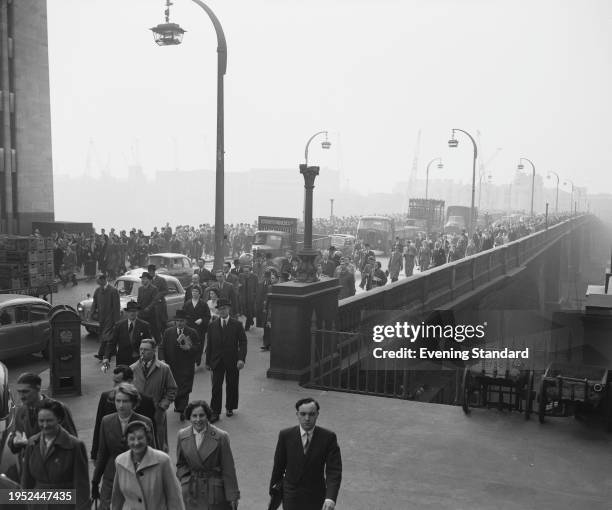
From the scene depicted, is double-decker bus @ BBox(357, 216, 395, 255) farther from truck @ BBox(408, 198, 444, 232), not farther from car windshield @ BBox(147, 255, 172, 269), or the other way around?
car windshield @ BBox(147, 255, 172, 269)

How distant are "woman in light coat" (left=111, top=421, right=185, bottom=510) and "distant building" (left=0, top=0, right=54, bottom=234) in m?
29.6

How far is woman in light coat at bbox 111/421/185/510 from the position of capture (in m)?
4.34

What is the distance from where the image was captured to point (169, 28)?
50.9ft

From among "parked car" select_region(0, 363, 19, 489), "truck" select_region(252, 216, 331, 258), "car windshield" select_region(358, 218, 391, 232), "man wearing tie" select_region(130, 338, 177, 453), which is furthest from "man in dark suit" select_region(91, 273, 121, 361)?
"car windshield" select_region(358, 218, 391, 232)

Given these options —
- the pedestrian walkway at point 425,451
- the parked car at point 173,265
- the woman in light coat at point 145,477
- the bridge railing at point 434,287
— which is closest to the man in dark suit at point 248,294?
the bridge railing at point 434,287

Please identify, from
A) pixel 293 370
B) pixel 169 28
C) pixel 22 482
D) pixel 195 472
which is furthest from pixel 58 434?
pixel 169 28

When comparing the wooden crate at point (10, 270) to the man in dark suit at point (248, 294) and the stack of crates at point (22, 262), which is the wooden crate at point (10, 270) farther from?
the man in dark suit at point (248, 294)

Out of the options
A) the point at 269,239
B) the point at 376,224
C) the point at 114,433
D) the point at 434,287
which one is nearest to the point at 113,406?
the point at 114,433

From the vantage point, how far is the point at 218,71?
16359 millimetres

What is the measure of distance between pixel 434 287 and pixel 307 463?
49.0ft

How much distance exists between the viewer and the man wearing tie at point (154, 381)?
6797 mm

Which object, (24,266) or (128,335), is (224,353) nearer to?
(128,335)

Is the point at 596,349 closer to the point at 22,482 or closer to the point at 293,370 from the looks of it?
the point at 293,370

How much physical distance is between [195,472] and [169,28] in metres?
12.8
